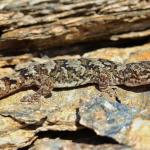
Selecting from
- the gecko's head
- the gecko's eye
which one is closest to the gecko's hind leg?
the gecko's eye

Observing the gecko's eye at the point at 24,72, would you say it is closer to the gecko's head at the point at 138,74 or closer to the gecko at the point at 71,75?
the gecko at the point at 71,75

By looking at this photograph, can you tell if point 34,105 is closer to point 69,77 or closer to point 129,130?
point 69,77

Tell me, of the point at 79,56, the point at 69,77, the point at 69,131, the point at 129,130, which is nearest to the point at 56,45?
the point at 79,56

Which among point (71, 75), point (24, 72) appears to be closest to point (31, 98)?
point (24, 72)

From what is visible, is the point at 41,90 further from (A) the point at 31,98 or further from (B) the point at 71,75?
(B) the point at 71,75

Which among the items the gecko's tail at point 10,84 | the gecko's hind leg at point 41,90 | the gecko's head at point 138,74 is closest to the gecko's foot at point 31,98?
the gecko's hind leg at point 41,90

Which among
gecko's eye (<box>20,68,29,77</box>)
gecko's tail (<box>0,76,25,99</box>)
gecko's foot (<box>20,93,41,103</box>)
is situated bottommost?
gecko's foot (<box>20,93,41,103</box>)

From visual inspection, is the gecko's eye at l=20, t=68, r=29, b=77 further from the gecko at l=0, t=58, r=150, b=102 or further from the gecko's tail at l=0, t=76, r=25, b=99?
the gecko's tail at l=0, t=76, r=25, b=99
